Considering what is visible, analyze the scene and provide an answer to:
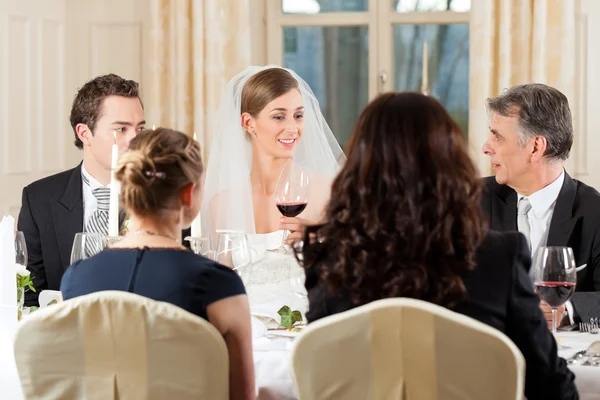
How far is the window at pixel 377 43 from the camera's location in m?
6.06

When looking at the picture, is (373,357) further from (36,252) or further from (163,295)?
(36,252)

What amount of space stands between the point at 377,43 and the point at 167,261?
175 inches

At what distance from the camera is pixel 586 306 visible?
2.50m

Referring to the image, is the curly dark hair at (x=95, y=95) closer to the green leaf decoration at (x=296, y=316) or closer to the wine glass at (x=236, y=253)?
the wine glass at (x=236, y=253)

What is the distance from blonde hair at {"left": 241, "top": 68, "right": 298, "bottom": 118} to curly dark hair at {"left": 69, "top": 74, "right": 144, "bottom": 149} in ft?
1.75

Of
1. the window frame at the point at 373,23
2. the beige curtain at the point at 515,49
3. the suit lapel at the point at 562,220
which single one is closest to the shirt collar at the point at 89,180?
the suit lapel at the point at 562,220

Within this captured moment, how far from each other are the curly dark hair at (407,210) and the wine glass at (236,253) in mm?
652

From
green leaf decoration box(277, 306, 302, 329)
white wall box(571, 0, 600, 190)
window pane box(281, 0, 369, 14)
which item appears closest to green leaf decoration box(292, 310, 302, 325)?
green leaf decoration box(277, 306, 302, 329)

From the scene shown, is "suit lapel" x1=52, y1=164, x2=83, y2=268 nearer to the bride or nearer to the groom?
the groom

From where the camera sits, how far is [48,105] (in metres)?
5.72

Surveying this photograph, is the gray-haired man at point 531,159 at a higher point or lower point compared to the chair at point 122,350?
higher

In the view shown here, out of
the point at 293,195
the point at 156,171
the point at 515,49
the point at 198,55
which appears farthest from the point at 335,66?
the point at 156,171

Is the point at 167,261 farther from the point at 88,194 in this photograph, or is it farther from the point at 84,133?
the point at 84,133

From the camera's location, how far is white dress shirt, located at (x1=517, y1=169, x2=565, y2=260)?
11.2 ft
